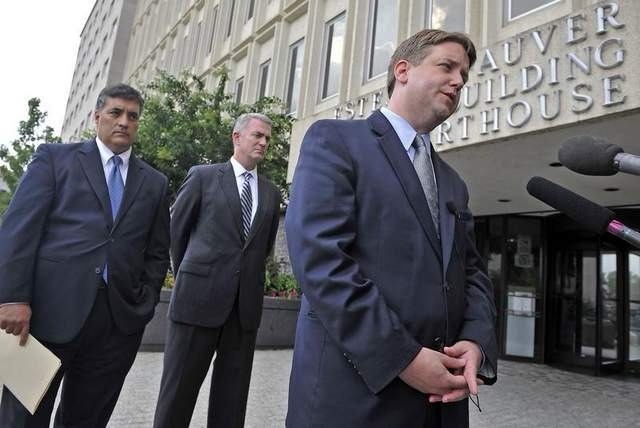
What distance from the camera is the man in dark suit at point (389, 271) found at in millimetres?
1328

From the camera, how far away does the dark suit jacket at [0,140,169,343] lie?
2143mm

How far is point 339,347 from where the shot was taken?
141cm

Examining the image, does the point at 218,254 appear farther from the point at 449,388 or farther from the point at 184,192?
the point at 449,388

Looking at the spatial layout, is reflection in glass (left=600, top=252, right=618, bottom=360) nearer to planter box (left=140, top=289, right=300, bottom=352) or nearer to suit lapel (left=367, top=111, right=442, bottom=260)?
planter box (left=140, top=289, right=300, bottom=352)

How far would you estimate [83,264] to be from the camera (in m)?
2.25

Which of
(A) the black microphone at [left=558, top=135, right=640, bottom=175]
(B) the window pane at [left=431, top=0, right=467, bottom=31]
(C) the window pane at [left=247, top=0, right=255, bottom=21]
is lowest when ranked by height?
(A) the black microphone at [left=558, top=135, right=640, bottom=175]

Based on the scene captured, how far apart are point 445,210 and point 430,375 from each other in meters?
0.61

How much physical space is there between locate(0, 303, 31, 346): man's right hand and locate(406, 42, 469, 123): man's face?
6.17 feet

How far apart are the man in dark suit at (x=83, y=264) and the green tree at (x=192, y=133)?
285 inches

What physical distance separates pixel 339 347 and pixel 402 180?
58 cm

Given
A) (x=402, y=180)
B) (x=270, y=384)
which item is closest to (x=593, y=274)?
(x=270, y=384)

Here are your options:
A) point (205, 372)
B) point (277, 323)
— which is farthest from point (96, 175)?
point (277, 323)

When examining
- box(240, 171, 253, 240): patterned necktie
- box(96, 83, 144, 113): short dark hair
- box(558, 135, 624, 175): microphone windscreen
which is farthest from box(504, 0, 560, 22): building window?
box(96, 83, 144, 113): short dark hair

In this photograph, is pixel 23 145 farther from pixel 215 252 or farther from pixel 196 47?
pixel 215 252
